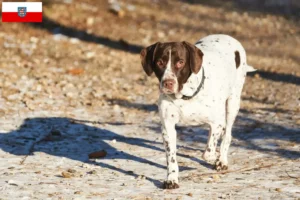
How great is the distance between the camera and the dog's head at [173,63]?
23.5 ft

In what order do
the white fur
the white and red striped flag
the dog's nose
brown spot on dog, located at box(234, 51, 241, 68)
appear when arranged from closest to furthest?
the dog's nose, the white fur, brown spot on dog, located at box(234, 51, 241, 68), the white and red striped flag

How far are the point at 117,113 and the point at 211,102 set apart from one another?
415cm

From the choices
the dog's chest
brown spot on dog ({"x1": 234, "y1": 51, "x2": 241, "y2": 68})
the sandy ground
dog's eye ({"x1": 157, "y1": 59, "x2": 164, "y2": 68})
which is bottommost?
the sandy ground

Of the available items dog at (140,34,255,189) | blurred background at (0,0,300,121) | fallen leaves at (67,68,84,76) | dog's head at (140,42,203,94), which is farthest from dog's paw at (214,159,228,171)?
fallen leaves at (67,68,84,76)

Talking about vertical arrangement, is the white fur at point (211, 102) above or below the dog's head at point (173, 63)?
below

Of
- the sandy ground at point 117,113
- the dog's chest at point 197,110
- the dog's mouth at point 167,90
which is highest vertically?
the dog's mouth at point 167,90

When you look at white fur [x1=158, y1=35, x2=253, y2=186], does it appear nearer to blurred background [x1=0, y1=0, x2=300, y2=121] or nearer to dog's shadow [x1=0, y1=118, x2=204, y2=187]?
dog's shadow [x1=0, y1=118, x2=204, y2=187]

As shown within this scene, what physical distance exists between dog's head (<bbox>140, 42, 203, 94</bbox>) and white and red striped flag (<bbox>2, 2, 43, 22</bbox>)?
1168 cm

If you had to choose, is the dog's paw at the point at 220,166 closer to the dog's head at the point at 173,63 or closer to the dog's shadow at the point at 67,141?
the dog's shadow at the point at 67,141

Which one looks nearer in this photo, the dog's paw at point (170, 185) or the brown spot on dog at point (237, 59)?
the dog's paw at point (170, 185)

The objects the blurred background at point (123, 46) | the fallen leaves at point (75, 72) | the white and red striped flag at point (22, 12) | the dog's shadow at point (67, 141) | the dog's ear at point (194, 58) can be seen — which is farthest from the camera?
the white and red striped flag at point (22, 12)

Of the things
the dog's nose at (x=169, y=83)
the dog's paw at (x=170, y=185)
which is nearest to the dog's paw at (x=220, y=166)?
the dog's paw at (x=170, y=185)

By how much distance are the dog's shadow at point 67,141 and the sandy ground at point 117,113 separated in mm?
14

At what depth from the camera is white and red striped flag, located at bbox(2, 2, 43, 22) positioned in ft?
60.9
